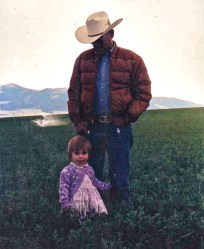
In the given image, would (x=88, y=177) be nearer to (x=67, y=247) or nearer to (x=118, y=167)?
(x=118, y=167)

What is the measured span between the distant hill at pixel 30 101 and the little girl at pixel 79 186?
6.68 feet

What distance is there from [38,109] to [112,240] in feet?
13.6

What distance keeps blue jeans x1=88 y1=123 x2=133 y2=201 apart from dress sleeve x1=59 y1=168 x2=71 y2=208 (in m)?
0.42

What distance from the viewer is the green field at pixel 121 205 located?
4.90 m

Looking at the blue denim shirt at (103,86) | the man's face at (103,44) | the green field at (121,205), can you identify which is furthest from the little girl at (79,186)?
the man's face at (103,44)

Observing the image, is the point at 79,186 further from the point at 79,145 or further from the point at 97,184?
the point at 79,145

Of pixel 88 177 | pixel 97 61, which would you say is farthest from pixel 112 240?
pixel 97 61

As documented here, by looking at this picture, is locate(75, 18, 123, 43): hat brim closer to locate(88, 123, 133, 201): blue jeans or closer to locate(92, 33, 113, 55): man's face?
locate(92, 33, 113, 55): man's face

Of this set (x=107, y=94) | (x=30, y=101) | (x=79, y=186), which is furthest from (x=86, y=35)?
(x=30, y=101)

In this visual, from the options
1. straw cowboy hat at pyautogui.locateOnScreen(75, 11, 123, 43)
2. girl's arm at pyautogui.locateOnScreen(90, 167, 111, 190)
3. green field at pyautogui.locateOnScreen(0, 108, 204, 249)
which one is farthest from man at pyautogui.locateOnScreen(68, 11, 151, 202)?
green field at pyautogui.locateOnScreen(0, 108, 204, 249)

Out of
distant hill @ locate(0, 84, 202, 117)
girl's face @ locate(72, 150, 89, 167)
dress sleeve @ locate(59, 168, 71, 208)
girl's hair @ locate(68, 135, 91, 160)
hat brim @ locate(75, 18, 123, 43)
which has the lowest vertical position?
dress sleeve @ locate(59, 168, 71, 208)

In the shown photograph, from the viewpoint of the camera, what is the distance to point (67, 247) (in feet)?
15.7

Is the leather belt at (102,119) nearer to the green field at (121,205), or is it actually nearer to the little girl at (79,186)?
the little girl at (79,186)

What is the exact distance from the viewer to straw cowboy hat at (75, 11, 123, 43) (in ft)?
17.5
